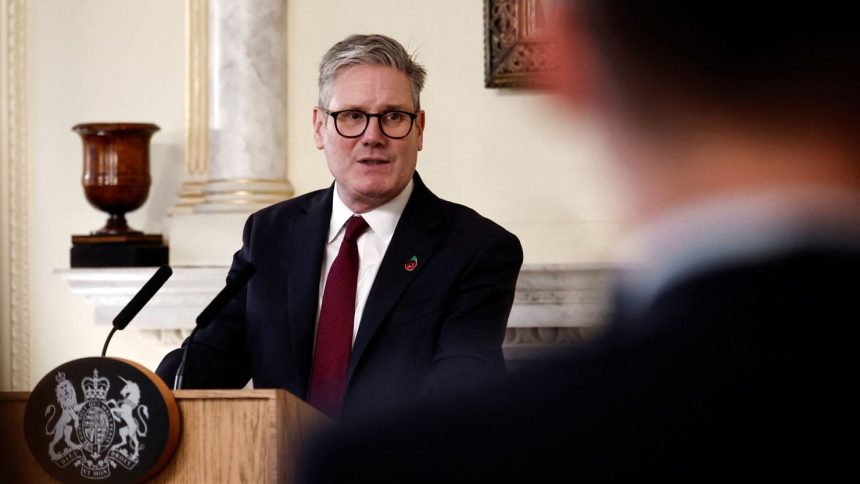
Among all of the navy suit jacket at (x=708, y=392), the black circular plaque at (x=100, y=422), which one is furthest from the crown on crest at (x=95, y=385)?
the navy suit jacket at (x=708, y=392)

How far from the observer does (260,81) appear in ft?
18.2

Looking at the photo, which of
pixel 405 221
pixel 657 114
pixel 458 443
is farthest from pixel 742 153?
pixel 405 221

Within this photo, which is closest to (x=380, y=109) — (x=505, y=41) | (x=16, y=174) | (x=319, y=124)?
(x=319, y=124)

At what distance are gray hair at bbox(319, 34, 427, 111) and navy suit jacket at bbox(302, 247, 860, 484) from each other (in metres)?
2.24

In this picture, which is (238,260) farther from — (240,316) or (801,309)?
(801,309)

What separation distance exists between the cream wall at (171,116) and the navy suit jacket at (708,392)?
444cm

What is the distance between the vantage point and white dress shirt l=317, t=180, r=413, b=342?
9.34 ft

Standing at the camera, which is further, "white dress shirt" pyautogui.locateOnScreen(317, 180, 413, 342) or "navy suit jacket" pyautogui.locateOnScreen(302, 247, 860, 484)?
"white dress shirt" pyautogui.locateOnScreen(317, 180, 413, 342)

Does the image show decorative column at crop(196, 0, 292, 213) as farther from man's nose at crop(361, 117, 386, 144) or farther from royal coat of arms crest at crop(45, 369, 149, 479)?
royal coat of arms crest at crop(45, 369, 149, 479)

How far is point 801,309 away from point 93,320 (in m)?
5.46

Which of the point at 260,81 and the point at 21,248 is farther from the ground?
the point at 260,81

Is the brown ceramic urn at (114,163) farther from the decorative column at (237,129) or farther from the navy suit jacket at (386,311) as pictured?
the navy suit jacket at (386,311)

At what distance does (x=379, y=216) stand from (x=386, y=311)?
0.96 ft

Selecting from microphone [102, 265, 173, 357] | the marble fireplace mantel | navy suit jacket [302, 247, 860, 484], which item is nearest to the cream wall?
the marble fireplace mantel
